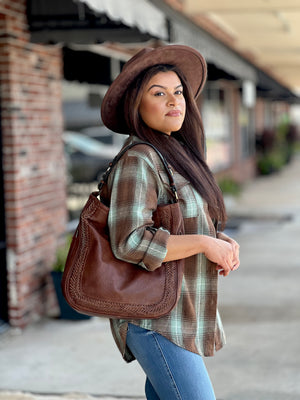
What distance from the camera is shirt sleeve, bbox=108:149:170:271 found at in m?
2.04

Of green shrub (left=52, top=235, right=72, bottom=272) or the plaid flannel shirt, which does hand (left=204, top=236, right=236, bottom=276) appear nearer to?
the plaid flannel shirt

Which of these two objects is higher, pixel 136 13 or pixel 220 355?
pixel 136 13

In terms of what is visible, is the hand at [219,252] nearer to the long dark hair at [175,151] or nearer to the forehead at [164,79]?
the long dark hair at [175,151]

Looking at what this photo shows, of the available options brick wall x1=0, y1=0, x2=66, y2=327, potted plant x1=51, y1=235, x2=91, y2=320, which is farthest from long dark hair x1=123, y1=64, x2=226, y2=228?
potted plant x1=51, y1=235, x2=91, y2=320

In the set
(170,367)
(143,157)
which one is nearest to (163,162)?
(143,157)

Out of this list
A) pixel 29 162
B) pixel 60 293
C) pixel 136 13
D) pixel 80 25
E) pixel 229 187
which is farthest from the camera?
pixel 229 187

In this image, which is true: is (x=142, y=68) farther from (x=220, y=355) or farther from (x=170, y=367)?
(x=220, y=355)

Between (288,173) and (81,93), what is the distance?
16882 millimetres

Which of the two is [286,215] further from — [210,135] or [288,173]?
[288,173]

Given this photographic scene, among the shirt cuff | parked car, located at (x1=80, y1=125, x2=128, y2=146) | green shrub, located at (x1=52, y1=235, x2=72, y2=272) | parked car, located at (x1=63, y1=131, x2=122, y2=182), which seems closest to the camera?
the shirt cuff

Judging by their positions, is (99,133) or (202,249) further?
(99,133)

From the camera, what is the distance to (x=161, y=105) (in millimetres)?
2256

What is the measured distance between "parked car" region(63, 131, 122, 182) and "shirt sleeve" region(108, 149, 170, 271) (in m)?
6.22

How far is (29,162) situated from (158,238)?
334 centimetres
